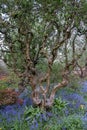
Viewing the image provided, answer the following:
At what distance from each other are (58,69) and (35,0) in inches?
205

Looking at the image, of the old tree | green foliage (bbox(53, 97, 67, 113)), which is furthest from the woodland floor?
the old tree

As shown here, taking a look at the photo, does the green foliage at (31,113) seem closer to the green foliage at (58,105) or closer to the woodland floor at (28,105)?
the woodland floor at (28,105)

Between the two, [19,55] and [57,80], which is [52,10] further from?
[57,80]

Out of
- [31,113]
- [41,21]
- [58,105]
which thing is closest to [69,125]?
[31,113]

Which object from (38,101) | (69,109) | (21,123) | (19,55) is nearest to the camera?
(21,123)

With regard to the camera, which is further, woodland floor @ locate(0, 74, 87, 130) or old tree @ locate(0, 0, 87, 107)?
woodland floor @ locate(0, 74, 87, 130)

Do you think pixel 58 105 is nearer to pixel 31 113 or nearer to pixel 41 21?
pixel 31 113

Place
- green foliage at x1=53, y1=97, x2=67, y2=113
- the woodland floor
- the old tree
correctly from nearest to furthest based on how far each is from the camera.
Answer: the old tree < the woodland floor < green foliage at x1=53, y1=97, x2=67, y2=113

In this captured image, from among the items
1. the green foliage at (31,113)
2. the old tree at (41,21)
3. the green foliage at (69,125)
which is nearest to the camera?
the green foliage at (69,125)

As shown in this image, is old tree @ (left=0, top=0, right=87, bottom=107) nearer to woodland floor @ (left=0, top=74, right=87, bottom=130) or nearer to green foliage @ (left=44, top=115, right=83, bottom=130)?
woodland floor @ (left=0, top=74, right=87, bottom=130)

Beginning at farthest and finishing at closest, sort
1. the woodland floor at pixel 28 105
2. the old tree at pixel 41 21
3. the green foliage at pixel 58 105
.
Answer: the green foliage at pixel 58 105, the woodland floor at pixel 28 105, the old tree at pixel 41 21

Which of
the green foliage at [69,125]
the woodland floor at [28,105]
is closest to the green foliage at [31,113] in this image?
the woodland floor at [28,105]

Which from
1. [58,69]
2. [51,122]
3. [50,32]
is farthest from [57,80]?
[51,122]

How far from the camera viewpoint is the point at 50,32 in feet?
31.6
